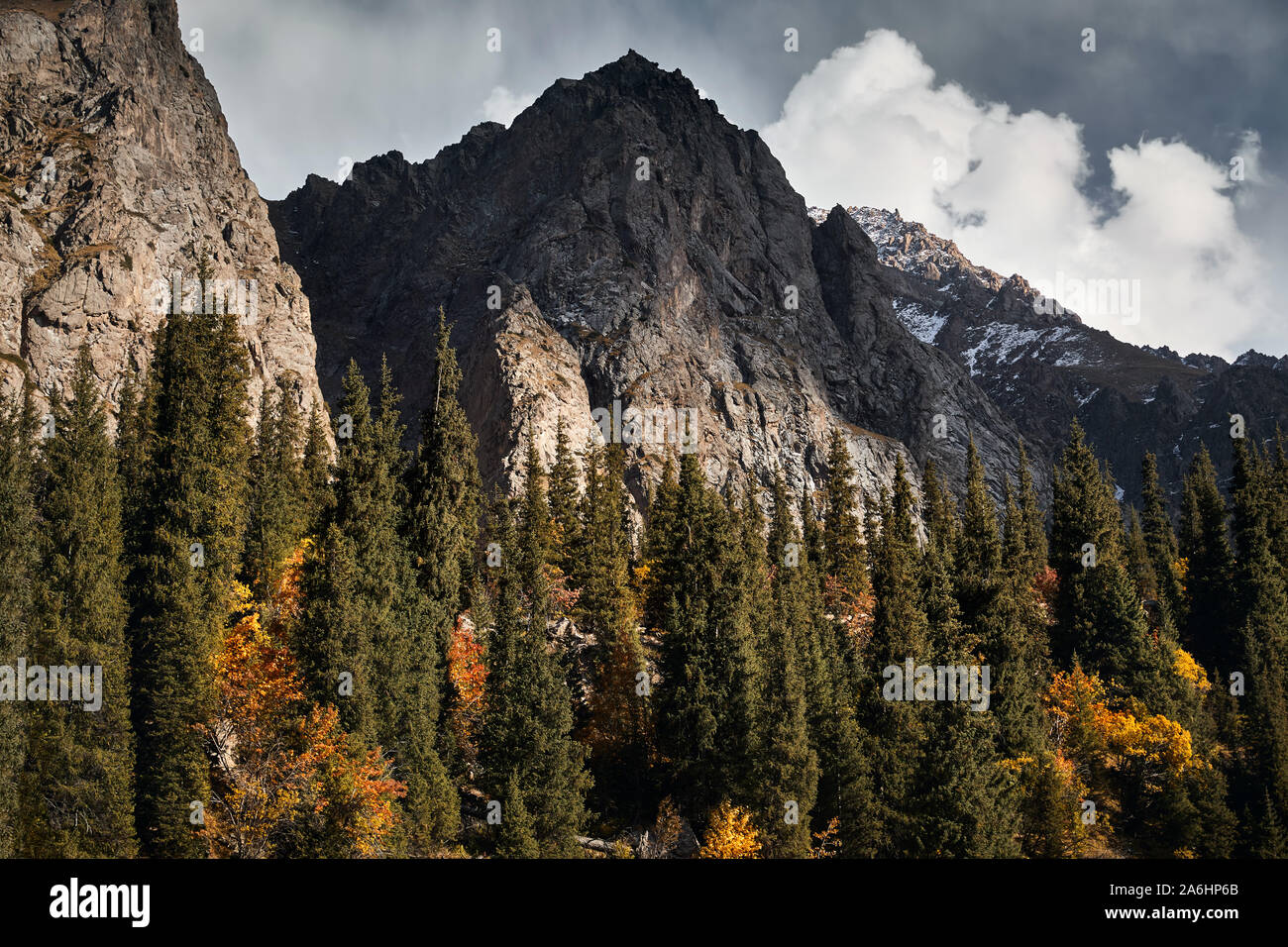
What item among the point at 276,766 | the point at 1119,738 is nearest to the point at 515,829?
the point at 276,766

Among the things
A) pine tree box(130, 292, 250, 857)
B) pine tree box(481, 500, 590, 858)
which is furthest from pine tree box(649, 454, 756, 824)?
pine tree box(130, 292, 250, 857)

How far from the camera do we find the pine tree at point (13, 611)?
32438mm

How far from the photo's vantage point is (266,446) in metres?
71.1

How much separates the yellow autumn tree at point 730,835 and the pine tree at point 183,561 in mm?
22535

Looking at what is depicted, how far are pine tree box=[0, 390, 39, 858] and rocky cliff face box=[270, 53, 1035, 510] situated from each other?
7884 cm

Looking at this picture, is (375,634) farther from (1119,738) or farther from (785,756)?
(1119,738)

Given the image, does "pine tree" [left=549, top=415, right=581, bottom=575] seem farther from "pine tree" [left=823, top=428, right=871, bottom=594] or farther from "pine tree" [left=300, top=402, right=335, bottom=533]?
"pine tree" [left=823, top=428, right=871, bottom=594]

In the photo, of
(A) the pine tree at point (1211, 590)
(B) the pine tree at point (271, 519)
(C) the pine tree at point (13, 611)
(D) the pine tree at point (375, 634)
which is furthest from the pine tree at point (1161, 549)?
(C) the pine tree at point (13, 611)

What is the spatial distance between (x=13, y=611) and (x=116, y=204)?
106947mm

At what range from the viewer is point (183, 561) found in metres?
41.5
